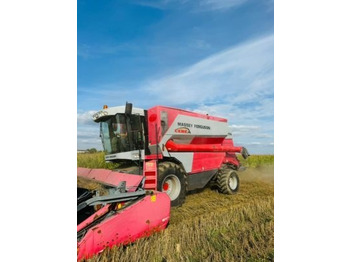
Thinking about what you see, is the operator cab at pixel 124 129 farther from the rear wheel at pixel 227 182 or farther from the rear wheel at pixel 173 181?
the rear wheel at pixel 227 182

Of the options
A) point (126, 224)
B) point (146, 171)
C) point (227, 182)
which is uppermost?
point (146, 171)

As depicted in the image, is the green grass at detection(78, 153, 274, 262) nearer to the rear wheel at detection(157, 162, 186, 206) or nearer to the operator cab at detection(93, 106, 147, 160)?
the rear wheel at detection(157, 162, 186, 206)

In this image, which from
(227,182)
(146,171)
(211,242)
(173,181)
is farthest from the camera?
(227,182)

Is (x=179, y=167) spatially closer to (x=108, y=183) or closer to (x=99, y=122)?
(x=108, y=183)

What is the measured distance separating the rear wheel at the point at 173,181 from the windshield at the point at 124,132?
677 millimetres

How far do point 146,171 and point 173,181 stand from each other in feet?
2.49

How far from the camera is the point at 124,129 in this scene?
460cm

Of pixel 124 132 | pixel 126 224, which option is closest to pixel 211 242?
pixel 126 224

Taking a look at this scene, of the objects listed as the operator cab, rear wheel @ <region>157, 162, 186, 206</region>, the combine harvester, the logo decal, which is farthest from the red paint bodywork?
the logo decal

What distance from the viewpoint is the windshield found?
4582mm

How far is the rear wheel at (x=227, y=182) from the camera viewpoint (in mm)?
5695

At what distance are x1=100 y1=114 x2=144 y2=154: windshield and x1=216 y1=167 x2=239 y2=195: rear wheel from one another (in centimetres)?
215

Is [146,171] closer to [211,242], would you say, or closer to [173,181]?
[173,181]
